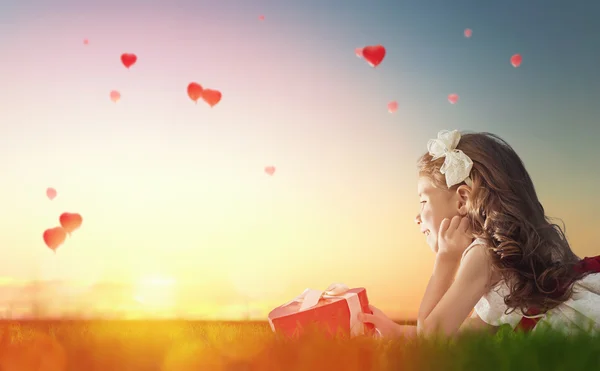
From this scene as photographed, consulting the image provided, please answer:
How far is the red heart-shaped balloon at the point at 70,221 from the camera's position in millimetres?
6805

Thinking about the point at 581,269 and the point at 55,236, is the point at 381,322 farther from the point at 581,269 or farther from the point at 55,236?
the point at 55,236

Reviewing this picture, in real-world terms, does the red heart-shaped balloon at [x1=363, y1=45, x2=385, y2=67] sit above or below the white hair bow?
above

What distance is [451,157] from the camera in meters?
→ 3.33

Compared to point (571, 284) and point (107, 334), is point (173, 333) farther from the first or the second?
point (571, 284)

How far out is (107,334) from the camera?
74.9 inches

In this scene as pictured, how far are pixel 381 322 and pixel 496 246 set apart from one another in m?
0.77

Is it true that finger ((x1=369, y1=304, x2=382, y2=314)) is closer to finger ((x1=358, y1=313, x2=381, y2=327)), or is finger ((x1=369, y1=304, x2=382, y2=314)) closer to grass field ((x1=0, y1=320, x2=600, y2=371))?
finger ((x1=358, y1=313, x2=381, y2=327))

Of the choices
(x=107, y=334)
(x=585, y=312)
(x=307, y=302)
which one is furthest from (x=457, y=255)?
(x=107, y=334)

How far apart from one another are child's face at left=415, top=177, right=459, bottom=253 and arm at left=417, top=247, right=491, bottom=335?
11.1 inches

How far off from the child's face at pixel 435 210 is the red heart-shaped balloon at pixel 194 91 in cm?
392

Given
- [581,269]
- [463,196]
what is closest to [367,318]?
[463,196]

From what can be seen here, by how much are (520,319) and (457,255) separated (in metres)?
0.45

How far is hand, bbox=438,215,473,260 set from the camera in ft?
10.5

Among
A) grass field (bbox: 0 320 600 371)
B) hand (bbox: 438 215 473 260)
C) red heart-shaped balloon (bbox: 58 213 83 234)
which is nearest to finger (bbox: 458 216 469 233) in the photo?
hand (bbox: 438 215 473 260)
